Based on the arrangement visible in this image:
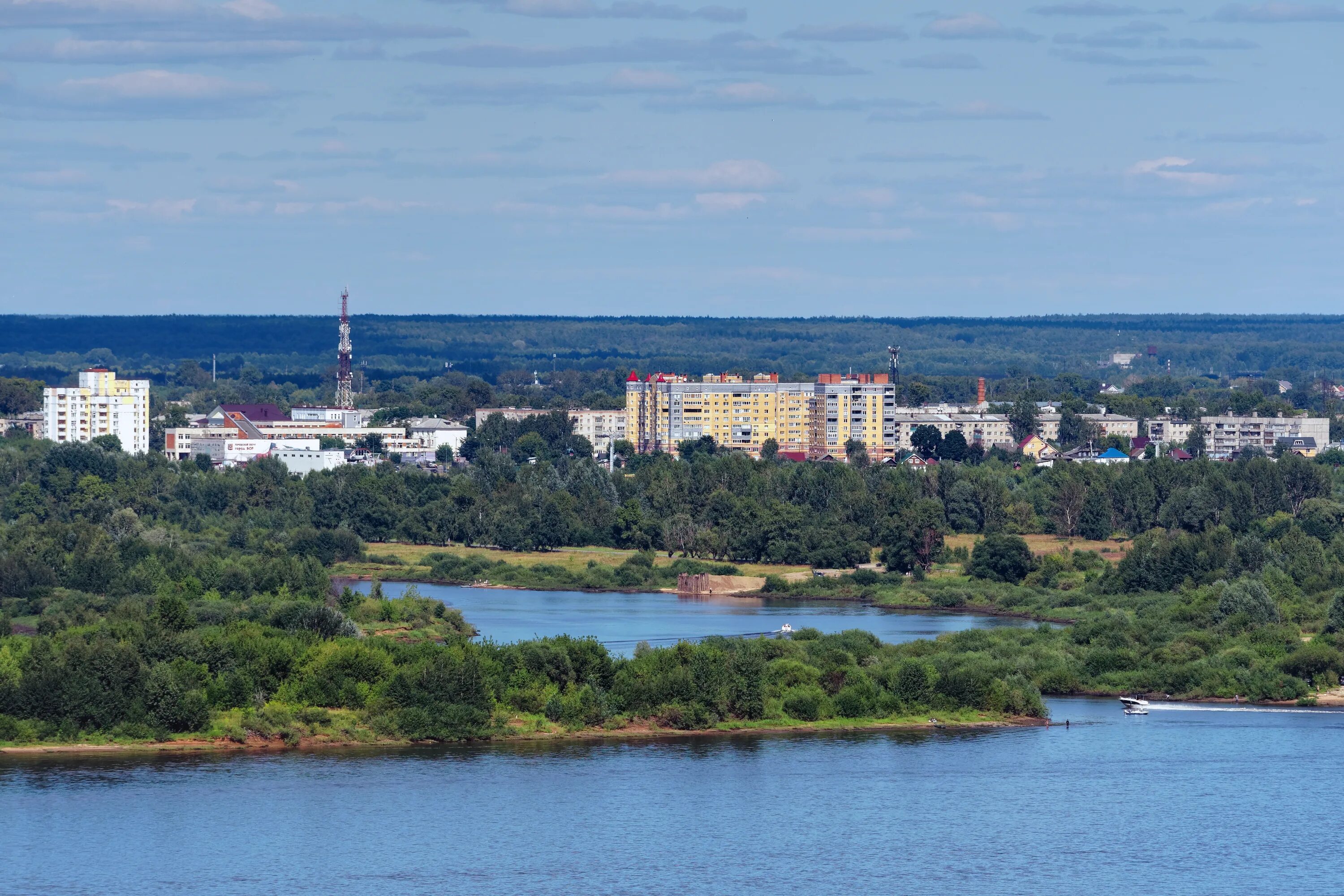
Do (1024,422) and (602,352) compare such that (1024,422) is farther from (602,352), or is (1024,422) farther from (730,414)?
(602,352)

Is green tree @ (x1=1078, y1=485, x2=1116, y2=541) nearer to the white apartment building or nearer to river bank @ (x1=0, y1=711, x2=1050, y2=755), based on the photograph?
river bank @ (x1=0, y1=711, x2=1050, y2=755)

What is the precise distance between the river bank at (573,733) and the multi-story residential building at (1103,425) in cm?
6027

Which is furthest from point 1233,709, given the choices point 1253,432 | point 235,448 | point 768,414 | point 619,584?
point 1253,432

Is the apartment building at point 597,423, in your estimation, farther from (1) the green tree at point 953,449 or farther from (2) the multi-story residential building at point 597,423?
(1) the green tree at point 953,449

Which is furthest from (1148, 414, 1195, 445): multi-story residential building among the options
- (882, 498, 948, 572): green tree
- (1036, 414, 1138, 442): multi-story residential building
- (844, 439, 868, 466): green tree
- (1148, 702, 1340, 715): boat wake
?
(1148, 702, 1340, 715): boat wake

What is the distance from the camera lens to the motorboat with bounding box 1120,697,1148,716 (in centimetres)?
3159

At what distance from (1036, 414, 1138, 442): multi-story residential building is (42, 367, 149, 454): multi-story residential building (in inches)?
1419

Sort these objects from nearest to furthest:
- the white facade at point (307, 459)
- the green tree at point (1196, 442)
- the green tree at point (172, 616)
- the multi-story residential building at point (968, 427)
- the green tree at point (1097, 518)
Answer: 1. the green tree at point (172, 616)
2. the green tree at point (1097, 518)
3. the white facade at point (307, 459)
4. the green tree at point (1196, 442)
5. the multi-story residential building at point (968, 427)

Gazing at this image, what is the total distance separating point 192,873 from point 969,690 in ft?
40.8

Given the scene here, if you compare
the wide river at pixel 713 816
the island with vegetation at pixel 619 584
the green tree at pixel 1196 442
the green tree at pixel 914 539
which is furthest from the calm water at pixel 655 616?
the green tree at pixel 1196 442

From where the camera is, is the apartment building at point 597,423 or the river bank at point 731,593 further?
the apartment building at point 597,423

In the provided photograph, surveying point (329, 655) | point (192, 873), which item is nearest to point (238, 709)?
point (329, 655)

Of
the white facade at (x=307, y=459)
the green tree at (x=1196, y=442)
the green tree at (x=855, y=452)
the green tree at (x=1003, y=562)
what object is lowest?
the green tree at (x=1003, y=562)

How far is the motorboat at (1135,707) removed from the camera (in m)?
31.6
